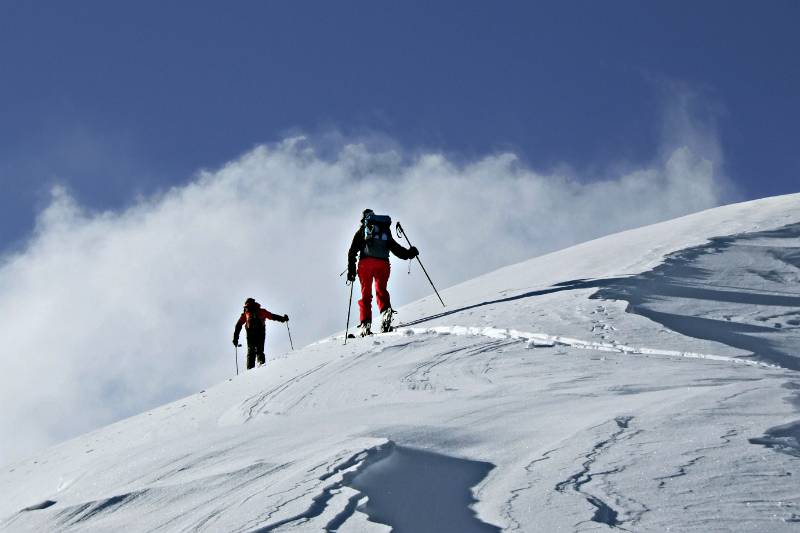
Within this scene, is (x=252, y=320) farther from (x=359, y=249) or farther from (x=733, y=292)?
(x=733, y=292)

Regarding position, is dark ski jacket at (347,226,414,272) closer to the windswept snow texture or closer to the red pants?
the red pants

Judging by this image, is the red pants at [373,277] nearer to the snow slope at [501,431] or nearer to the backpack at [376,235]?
the backpack at [376,235]

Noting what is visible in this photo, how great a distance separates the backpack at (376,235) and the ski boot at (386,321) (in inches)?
34.8

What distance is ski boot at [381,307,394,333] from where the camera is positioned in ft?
40.9

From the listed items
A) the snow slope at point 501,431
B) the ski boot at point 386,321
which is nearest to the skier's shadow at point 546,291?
the snow slope at point 501,431

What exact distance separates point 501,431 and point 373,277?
7.33 metres

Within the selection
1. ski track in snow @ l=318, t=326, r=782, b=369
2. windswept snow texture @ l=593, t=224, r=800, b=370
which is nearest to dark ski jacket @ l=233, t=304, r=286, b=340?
ski track in snow @ l=318, t=326, r=782, b=369

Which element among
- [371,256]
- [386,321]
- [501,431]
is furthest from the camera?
[371,256]

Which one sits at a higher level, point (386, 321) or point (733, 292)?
point (386, 321)

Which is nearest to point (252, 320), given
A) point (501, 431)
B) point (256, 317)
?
point (256, 317)

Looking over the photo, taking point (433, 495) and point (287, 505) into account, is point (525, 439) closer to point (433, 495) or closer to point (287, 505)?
point (433, 495)

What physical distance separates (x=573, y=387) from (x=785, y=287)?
5.97m

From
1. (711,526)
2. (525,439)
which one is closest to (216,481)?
(525,439)

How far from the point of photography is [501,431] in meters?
5.87
